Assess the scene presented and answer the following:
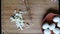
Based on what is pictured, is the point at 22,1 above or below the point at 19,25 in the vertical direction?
above

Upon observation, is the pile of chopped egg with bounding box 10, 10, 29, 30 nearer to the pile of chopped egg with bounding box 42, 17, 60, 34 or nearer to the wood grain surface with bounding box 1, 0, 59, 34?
the wood grain surface with bounding box 1, 0, 59, 34

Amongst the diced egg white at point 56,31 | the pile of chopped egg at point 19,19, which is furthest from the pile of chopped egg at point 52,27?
the pile of chopped egg at point 19,19

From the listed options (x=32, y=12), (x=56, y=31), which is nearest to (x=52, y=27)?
(x=56, y=31)

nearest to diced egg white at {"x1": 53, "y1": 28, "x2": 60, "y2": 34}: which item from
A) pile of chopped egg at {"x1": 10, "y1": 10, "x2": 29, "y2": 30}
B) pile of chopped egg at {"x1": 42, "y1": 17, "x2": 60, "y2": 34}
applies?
pile of chopped egg at {"x1": 42, "y1": 17, "x2": 60, "y2": 34}

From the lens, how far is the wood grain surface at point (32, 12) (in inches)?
42.9

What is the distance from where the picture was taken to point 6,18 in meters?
1.11

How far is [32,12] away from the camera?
43.1 inches

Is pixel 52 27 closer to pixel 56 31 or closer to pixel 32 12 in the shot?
pixel 56 31

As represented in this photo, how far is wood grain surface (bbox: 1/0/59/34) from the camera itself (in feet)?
3.58

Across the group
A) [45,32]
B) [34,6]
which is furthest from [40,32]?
[34,6]

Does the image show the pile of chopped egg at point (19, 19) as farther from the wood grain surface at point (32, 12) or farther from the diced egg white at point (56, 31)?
the diced egg white at point (56, 31)

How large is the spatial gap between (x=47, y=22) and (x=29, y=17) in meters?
0.10

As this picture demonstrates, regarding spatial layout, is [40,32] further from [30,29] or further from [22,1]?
[22,1]

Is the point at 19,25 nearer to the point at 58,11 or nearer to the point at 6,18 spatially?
A: the point at 6,18
